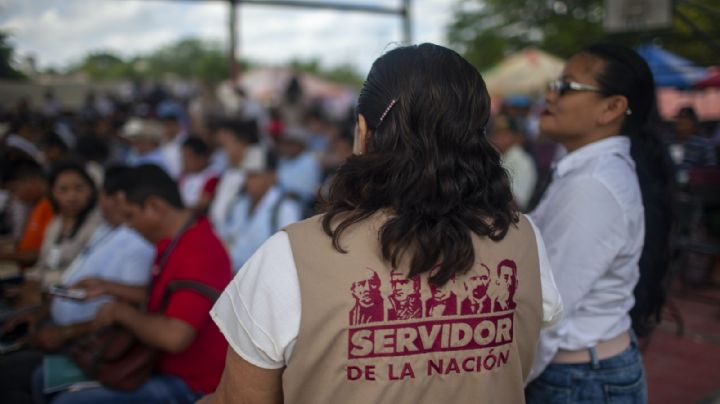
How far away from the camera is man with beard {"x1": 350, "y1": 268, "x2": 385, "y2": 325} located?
1118mm

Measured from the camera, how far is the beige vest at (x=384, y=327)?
111 centimetres

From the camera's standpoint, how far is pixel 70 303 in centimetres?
304

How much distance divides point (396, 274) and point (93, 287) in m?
2.07

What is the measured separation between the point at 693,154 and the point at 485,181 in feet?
23.7

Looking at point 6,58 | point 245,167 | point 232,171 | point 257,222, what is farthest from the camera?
point 232,171

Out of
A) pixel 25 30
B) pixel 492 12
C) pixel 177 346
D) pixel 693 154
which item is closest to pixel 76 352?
pixel 177 346

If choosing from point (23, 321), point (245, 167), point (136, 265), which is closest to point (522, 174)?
point (245, 167)

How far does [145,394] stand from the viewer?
2.50m

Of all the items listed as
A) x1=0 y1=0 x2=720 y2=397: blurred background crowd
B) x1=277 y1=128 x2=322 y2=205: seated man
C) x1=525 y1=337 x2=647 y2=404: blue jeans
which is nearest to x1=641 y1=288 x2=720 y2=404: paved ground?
x1=0 y1=0 x2=720 y2=397: blurred background crowd

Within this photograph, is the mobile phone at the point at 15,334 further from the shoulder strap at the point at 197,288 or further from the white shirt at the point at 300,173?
the white shirt at the point at 300,173

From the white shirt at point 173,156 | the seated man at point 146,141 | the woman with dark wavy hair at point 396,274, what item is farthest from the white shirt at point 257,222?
the woman with dark wavy hair at point 396,274

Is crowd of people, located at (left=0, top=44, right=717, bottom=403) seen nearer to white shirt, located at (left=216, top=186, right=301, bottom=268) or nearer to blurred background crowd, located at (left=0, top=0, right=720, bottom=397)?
blurred background crowd, located at (left=0, top=0, right=720, bottom=397)

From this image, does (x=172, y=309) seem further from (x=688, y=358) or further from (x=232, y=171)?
(x=688, y=358)

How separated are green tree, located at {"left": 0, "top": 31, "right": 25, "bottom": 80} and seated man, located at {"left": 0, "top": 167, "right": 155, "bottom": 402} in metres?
2.33
